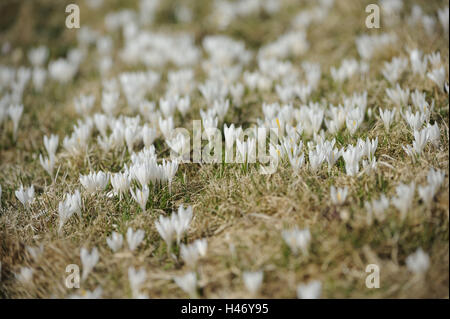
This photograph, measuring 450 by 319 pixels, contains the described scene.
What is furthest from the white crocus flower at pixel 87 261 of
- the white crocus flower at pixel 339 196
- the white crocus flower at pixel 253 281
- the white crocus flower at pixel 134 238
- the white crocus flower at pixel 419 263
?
the white crocus flower at pixel 419 263

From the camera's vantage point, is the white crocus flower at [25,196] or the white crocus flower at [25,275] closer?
the white crocus flower at [25,275]

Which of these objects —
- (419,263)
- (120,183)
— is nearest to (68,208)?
(120,183)

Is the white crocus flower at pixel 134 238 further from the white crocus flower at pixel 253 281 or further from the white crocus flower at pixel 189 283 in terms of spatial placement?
the white crocus flower at pixel 253 281

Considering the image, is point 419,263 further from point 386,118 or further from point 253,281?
point 386,118

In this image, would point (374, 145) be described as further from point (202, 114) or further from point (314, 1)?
point (314, 1)

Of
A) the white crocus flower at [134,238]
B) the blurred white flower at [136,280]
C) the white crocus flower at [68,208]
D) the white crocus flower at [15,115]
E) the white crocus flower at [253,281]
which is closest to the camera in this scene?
the white crocus flower at [253,281]

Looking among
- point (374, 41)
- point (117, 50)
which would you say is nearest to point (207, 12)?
point (117, 50)
